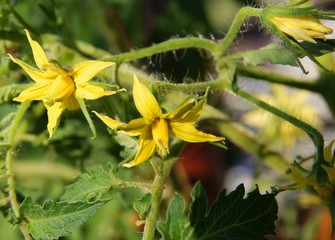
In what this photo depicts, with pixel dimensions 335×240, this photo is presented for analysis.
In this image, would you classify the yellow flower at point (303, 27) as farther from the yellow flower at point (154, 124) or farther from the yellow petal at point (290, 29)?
the yellow flower at point (154, 124)

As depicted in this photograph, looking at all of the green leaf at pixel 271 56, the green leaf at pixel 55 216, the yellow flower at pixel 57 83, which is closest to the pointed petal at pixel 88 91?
the yellow flower at pixel 57 83

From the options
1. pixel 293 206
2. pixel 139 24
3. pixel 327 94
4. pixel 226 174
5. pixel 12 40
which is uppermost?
pixel 12 40

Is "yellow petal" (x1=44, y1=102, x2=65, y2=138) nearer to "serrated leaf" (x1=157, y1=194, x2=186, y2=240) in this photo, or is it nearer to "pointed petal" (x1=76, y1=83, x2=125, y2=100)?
"pointed petal" (x1=76, y1=83, x2=125, y2=100)

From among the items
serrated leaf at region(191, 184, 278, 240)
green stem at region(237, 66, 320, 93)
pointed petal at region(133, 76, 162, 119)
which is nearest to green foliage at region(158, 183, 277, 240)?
serrated leaf at region(191, 184, 278, 240)

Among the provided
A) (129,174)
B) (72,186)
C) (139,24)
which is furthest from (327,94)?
(139,24)

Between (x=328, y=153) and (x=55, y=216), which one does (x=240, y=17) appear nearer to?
(x=328, y=153)

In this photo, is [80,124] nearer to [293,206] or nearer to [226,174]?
[293,206]
